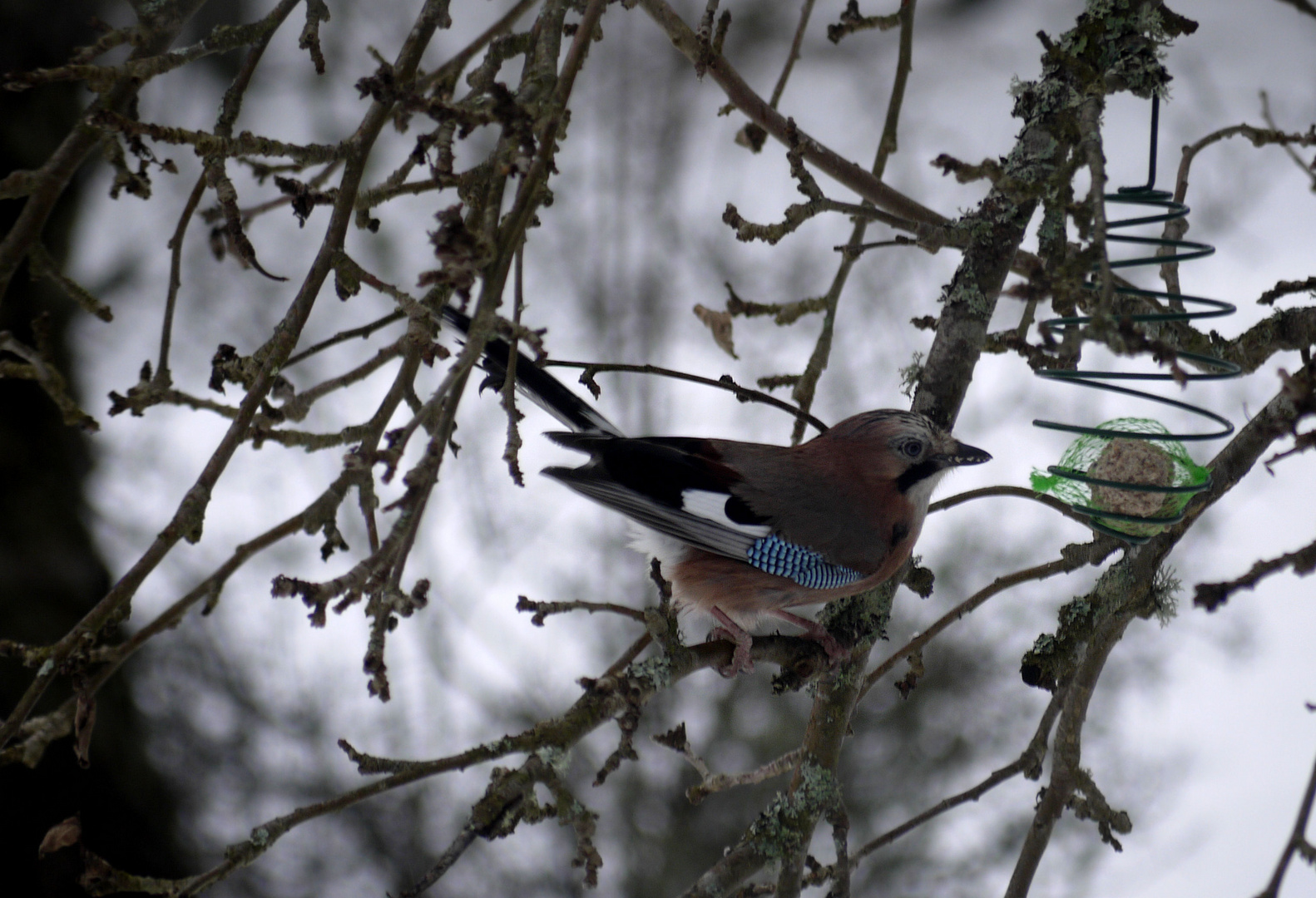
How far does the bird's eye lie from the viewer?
207cm

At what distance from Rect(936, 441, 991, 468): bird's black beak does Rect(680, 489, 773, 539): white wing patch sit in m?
0.38

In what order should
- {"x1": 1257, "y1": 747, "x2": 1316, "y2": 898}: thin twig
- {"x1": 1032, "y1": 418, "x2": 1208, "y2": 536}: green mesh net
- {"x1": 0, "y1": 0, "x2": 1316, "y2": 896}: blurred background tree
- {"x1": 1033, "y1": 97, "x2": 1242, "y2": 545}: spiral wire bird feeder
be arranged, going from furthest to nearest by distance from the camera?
{"x1": 0, "y1": 0, "x2": 1316, "y2": 896}: blurred background tree
{"x1": 1032, "y1": 418, "x2": 1208, "y2": 536}: green mesh net
{"x1": 1033, "y1": 97, "x2": 1242, "y2": 545}: spiral wire bird feeder
{"x1": 1257, "y1": 747, "x2": 1316, "y2": 898}: thin twig

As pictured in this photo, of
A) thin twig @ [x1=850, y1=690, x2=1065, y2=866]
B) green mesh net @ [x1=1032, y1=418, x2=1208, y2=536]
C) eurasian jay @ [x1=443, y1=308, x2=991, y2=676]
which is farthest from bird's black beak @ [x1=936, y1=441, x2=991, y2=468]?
thin twig @ [x1=850, y1=690, x2=1065, y2=866]

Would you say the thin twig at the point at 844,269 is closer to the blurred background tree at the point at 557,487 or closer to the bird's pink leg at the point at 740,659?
the bird's pink leg at the point at 740,659

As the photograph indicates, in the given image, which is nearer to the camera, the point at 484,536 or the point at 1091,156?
the point at 1091,156

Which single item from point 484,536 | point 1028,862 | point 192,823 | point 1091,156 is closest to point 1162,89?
point 1091,156

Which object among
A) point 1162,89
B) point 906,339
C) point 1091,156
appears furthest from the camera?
point 906,339

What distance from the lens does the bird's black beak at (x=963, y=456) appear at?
206 centimetres

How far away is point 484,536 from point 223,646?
1200 mm

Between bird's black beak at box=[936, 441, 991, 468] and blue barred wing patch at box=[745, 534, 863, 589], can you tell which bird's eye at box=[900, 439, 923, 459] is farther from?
blue barred wing patch at box=[745, 534, 863, 589]

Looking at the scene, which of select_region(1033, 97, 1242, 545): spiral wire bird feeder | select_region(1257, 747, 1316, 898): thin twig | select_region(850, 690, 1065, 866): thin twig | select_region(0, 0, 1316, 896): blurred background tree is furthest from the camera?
select_region(0, 0, 1316, 896): blurred background tree

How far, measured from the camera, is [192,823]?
4.23 m

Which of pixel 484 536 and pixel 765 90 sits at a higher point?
pixel 765 90

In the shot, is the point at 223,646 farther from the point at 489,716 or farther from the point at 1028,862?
the point at 1028,862
